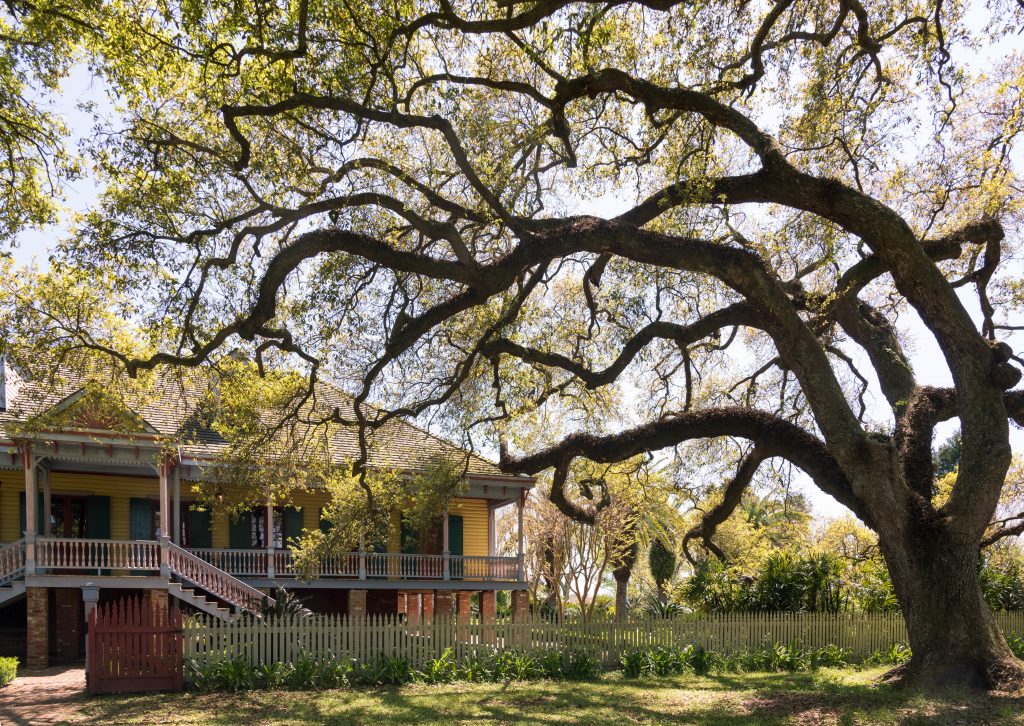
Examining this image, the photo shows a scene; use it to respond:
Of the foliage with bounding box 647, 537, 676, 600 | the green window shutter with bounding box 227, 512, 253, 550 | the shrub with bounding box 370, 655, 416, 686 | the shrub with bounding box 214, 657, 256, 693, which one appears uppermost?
the green window shutter with bounding box 227, 512, 253, 550

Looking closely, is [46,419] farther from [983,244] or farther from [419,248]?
[983,244]

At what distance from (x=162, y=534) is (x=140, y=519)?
3955 millimetres

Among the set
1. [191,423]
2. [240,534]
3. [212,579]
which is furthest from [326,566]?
[191,423]

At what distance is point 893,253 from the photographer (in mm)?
14422

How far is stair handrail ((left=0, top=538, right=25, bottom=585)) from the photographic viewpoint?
824 inches

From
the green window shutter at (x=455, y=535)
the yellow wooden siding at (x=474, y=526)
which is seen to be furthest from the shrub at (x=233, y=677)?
the yellow wooden siding at (x=474, y=526)

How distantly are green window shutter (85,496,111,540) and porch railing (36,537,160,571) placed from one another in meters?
2.17

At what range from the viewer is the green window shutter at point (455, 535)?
30141mm

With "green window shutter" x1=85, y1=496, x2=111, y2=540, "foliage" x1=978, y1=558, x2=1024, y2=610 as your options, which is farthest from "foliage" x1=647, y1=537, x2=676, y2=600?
"green window shutter" x1=85, y1=496, x2=111, y2=540

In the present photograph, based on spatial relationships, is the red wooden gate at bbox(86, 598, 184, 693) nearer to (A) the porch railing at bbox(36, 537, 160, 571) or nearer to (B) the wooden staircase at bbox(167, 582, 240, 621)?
(B) the wooden staircase at bbox(167, 582, 240, 621)

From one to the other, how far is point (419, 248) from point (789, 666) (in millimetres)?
12127

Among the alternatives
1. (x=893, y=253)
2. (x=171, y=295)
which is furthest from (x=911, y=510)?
(x=171, y=295)

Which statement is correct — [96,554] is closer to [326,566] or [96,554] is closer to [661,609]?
[326,566]

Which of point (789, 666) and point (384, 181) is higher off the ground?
point (384, 181)
